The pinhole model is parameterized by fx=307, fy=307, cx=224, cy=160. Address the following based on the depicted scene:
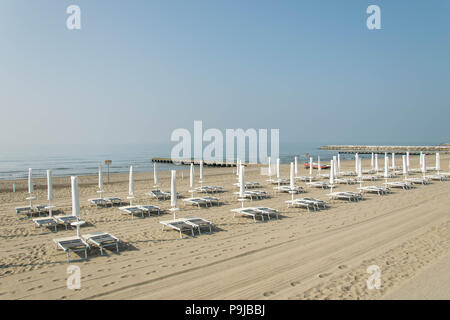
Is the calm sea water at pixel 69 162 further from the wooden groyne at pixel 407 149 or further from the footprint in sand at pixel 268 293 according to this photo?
the footprint in sand at pixel 268 293

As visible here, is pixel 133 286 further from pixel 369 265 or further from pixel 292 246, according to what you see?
pixel 369 265

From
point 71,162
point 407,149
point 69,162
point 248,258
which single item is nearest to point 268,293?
point 248,258

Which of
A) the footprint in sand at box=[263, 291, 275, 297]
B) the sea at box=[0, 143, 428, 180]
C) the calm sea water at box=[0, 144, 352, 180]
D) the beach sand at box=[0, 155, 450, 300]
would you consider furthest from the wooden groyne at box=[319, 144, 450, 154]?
the footprint in sand at box=[263, 291, 275, 297]

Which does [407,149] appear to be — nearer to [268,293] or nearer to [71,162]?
[71,162]

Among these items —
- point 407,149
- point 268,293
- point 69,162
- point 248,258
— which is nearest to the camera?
point 268,293

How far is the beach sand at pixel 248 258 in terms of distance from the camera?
177 inches

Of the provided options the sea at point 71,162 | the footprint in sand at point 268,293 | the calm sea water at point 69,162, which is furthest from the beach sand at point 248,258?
the calm sea water at point 69,162

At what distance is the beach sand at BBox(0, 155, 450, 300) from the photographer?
4.51 meters

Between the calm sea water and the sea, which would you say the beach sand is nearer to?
the sea

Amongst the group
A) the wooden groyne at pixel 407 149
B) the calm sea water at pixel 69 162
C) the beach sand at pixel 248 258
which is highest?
the wooden groyne at pixel 407 149

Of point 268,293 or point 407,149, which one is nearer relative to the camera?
point 268,293

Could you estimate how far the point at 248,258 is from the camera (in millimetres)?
5855

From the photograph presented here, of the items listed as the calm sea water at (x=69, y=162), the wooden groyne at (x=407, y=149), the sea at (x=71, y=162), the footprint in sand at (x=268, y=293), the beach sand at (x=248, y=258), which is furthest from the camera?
the wooden groyne at (x=407, y=149)

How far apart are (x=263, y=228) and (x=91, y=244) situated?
13.9ft
